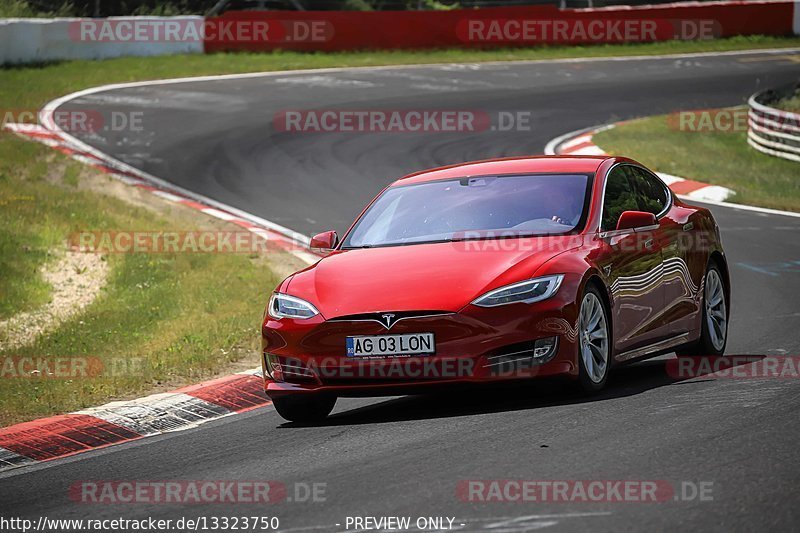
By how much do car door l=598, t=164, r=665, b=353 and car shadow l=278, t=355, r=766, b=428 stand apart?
279 mm

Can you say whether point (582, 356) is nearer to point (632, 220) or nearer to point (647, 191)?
point (632, 220)

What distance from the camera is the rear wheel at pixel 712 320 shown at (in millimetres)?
9953

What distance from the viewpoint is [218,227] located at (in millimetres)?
16438

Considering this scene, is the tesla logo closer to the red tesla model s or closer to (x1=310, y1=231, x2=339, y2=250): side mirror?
the red tesla model s

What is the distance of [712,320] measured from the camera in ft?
33.2

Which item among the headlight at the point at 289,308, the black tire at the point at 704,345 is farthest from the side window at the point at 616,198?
the headlight at the point at 289,308

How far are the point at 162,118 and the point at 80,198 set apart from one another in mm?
8192

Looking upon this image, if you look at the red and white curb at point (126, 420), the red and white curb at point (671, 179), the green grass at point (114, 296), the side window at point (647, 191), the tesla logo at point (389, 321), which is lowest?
the red and white curb at point (671, 179)

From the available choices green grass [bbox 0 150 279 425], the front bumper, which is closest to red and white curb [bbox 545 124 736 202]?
green grass [bbox 0 150 279 425]

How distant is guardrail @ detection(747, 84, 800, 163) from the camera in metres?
23.7

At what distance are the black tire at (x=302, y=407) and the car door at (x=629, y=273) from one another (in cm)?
182

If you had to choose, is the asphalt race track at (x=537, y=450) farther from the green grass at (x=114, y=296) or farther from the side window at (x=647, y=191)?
the green grass at (x=114, y=296)

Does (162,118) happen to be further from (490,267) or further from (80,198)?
(490,267)

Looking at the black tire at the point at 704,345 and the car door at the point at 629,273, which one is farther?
the black tire at the point at 704,345
